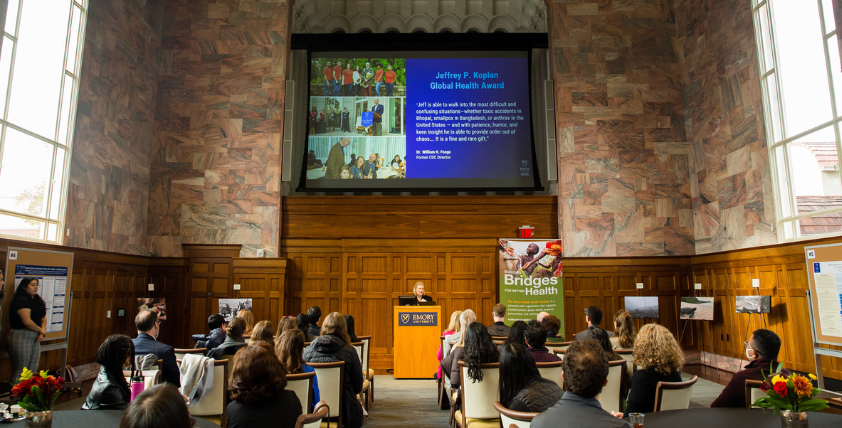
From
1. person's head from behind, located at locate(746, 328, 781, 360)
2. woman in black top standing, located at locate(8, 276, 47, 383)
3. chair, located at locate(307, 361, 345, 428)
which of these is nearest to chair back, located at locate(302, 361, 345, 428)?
chair, located at locate(307, 361, 345, 428)

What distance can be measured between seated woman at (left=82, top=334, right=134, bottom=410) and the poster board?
15.3 feet

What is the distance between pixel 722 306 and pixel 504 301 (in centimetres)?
414

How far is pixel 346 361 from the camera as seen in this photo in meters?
4.33

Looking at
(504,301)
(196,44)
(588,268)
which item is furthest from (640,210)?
(196,44)

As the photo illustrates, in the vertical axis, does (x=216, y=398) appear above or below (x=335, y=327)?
below

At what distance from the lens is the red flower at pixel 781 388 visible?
250cm

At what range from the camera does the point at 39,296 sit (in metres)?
6.92

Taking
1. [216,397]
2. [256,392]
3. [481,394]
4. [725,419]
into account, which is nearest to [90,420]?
[256,392]

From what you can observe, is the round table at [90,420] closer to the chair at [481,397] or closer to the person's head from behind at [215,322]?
the chair at [481,397]

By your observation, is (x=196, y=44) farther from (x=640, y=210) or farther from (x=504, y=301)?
(x=640, y=210)

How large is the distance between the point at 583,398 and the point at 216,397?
318 centimetres

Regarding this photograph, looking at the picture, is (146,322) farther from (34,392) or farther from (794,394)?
(794,394)

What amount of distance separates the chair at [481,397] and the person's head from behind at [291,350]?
126 centimetres

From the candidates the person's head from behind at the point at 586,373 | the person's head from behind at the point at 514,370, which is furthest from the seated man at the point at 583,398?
the person's head from behind at the point at 514,370
